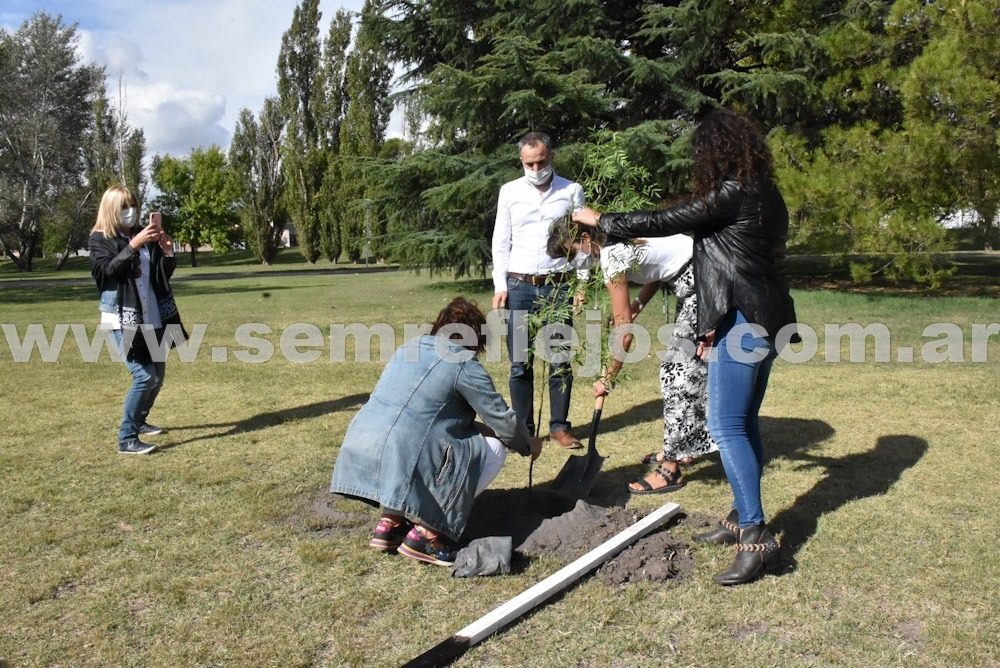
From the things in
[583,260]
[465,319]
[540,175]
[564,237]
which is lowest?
[465,319]

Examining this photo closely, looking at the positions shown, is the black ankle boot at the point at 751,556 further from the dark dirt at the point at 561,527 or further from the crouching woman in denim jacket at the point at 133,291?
the crouching woman in denim jacket at the point at 133,291

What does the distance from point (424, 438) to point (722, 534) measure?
1.52 m

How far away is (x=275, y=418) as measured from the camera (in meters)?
6.82

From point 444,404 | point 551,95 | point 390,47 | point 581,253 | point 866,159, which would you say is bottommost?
point 444,404

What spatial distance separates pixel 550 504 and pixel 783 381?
4.27 metres

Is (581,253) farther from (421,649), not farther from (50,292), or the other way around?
(50,292)

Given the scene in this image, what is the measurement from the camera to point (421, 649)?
301 cm

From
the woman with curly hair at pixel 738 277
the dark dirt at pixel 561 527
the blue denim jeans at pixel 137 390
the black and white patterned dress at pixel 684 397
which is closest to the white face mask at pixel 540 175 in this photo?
the black and white patterned dress at pixel 684 397

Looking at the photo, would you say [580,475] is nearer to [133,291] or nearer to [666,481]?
[666,481]

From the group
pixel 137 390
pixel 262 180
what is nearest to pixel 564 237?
pixel 137 390

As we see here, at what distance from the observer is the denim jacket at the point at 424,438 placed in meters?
3.60

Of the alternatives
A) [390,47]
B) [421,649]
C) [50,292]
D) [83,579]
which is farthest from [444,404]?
[50,292]

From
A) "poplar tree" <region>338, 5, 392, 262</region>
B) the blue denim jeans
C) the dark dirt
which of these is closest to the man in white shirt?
the dark dirt

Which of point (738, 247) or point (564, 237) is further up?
point (564, 237)
